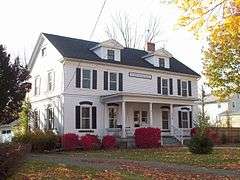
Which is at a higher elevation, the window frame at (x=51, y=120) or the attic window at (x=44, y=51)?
the attic window at (x=44, y=51)

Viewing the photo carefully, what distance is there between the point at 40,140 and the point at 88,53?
31.2ft

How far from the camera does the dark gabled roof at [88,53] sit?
33.7m

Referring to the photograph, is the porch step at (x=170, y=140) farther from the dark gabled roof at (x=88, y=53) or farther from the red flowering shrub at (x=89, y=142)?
the red flowering shrub at (x=89, y=142)

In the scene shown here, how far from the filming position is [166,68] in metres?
39.7

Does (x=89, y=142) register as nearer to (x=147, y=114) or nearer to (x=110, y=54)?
(x=147, y=114)

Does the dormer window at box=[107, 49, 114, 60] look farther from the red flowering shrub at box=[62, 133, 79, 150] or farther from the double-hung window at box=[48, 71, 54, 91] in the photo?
the red flowering shrub at box=[62, 133, 79, 150]

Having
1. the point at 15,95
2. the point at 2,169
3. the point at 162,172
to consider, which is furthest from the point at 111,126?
the point at 2,169

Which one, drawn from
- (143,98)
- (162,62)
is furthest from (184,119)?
(143,98)

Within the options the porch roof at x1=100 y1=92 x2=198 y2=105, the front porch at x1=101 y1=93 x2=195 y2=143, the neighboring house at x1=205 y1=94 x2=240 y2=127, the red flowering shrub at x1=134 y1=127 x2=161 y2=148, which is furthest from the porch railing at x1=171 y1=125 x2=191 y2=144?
the neighboring house at x1=205 y1=94 x2=240 y2=127

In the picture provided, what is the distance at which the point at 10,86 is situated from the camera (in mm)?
27938

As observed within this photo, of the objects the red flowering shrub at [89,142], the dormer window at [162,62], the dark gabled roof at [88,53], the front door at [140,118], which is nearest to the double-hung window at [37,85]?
the dark gabled roof at [88,53]

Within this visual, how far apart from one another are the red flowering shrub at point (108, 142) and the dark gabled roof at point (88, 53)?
20.9ft

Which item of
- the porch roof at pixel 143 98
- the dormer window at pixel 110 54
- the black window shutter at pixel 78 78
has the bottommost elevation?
the porch roof at pixel 143 98

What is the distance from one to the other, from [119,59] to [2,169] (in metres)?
27.3
